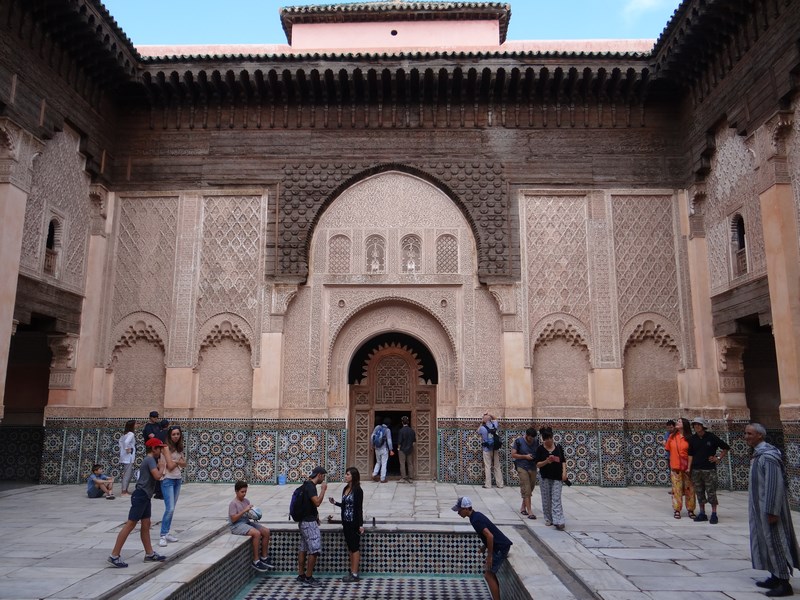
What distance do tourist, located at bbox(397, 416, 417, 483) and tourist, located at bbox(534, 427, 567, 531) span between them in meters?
3.57

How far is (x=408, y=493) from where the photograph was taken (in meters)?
8.21

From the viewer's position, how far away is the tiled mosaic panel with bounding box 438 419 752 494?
9.00 meters

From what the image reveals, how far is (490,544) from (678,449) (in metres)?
3.01

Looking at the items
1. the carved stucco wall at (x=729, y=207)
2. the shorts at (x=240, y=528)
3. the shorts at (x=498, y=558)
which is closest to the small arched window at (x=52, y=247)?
the shorts at (x=240, y=528)

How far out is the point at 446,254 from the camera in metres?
9.80

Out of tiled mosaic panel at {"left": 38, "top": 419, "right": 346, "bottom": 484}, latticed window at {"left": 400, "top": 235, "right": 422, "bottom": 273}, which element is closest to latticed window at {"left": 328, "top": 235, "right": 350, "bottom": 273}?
latticed window at {"left": 400, "top": 235, "right": 422, "bottom": 273}

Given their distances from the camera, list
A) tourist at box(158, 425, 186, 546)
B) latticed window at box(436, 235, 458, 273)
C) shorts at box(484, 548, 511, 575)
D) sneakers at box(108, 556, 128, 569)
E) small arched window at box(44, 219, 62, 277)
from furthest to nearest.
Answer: latticed window at box(436, 235, 458, 273) < small arched window at box(44, 219, 62, 277) < tourist at box(158, 425, 186, 546) < shorts at box(484, 548, 511, 575) < sneakers at box(108, 556, 128, 569)

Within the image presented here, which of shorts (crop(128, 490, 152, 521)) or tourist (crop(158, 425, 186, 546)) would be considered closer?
shorts (crop(128, 490, 152, 521))

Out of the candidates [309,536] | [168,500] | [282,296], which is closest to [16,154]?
[282,296]

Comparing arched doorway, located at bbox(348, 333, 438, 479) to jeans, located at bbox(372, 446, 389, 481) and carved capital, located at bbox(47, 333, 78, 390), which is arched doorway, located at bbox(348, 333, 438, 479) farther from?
carved capital, located at bbox(47, 333, 78, 390)

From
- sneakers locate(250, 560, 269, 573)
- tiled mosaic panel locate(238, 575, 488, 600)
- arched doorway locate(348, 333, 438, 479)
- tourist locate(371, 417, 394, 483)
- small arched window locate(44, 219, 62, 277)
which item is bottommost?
tiled mosaic panel locate(238, 575, 488, 600)

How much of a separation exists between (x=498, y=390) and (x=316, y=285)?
3127 mm

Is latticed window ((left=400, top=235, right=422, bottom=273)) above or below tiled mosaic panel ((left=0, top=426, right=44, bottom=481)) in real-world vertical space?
above

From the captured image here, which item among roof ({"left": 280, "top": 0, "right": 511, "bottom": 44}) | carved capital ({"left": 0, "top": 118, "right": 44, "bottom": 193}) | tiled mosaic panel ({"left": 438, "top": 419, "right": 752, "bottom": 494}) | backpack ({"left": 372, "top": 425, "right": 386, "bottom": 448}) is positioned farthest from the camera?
roof ({"left": 280, "top": 0, "right": 511, "bottom": 44})
